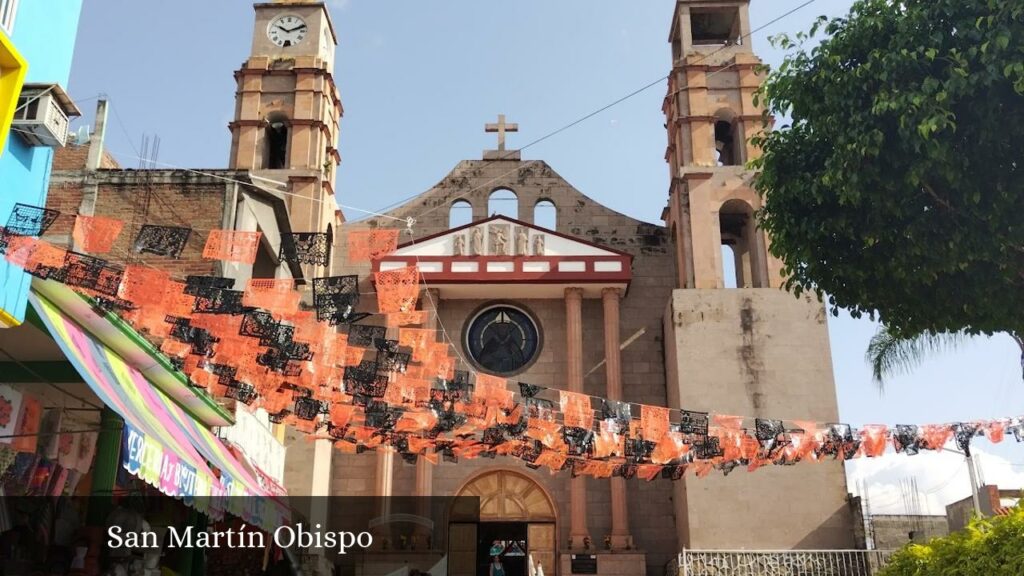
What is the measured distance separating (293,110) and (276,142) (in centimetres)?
163

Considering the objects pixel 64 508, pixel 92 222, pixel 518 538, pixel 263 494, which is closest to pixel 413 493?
pixel 518 538

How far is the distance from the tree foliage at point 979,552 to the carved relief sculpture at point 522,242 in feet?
43.4

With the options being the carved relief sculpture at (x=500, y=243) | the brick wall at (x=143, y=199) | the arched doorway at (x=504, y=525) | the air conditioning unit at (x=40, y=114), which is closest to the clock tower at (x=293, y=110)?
the carved relief sculpture at (x=500, y=243)

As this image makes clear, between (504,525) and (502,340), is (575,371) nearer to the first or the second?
(502,340)

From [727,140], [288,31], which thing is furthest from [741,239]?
[288,31]

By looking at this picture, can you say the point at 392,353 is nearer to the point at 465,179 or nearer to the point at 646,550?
the point at 646,550

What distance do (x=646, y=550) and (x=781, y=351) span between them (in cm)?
527

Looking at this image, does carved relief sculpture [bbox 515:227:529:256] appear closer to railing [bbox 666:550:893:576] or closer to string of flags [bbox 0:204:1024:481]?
string of flags [bbox 0:204:1024:481]

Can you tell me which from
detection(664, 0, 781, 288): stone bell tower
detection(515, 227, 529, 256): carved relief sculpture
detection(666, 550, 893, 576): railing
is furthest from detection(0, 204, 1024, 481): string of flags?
detection(515, 227, 529, 256): carved relief sculpture

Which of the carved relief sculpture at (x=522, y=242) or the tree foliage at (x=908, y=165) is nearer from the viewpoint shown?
the tree foliage at (x=908, y=165)

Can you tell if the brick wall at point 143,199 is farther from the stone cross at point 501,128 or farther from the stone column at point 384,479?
the stone cross at point 501,128

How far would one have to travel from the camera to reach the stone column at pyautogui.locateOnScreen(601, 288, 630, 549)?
19.0m

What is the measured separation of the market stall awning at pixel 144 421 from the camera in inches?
306

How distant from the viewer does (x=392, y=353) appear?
11.5m
